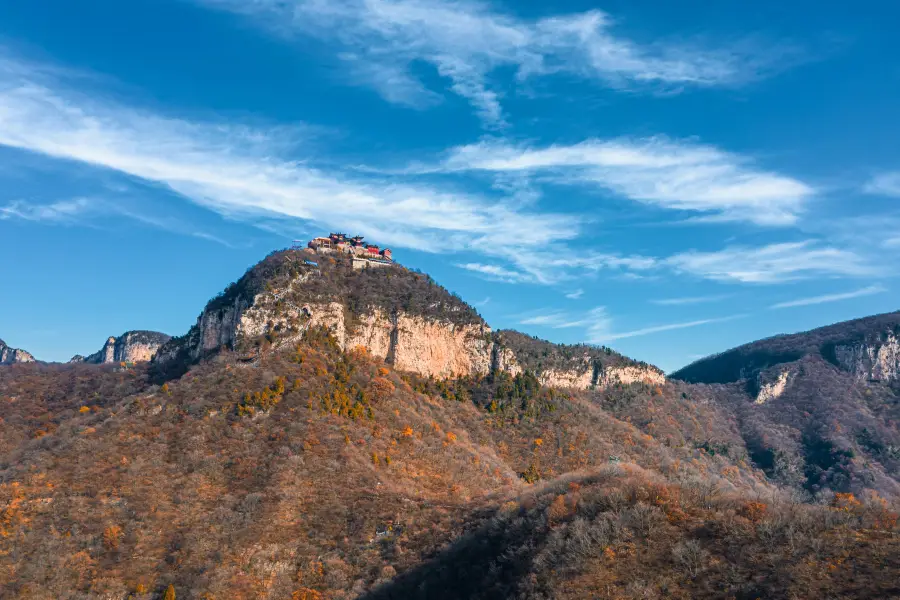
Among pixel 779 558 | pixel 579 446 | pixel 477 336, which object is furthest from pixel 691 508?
pixel 477 336

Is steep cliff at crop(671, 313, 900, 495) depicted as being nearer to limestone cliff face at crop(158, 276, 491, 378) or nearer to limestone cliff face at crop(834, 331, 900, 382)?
limestone cliff face at crop(834, 331, 900, 382)

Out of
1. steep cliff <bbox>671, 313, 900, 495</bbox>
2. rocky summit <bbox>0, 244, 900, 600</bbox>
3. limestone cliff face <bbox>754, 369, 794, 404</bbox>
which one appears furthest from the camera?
limestone cliff face <bbox>754, 369, 794, 404</bbox>

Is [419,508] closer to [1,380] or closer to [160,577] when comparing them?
[160,577]

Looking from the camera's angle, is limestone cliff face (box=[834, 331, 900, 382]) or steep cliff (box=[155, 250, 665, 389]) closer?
steep cliff (box=[155, 250, 665, 389])

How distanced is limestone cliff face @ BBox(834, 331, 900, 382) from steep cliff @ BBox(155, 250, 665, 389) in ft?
419

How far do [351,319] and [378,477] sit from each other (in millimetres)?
40046

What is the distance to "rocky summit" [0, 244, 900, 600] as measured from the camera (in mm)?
29245

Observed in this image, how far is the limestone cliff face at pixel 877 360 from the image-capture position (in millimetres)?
189875

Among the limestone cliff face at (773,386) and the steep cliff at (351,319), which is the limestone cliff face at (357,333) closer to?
the steep cliff at (351,319)

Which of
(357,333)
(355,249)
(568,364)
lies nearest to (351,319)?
(357,333)

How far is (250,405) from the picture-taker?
228 ft

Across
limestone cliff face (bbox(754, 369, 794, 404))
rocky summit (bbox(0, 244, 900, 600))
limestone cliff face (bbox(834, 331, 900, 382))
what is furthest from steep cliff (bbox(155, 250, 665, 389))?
limestone cliff face (bbox(834, 331, 900, 382))

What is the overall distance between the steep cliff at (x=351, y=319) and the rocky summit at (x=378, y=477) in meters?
0.48

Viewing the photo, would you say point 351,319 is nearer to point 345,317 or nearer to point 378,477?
point 345,317
